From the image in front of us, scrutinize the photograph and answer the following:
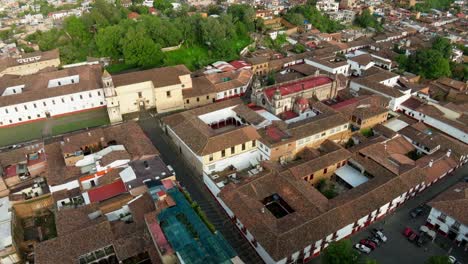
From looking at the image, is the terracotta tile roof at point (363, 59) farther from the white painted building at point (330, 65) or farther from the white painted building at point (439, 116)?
the white painted building at point (439, 116)

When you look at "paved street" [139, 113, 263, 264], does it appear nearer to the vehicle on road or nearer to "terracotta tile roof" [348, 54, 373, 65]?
the vehicle on road

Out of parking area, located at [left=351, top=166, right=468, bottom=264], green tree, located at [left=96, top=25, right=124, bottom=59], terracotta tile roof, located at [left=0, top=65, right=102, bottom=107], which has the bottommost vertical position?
parking area, located at [left=351, top=166, right=468, bottom=264]

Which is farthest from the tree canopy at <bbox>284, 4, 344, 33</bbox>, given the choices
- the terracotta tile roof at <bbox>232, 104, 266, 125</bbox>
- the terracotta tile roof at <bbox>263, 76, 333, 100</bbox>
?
the terracotta tile roof at <bbox>232, 104, 266, 125</bbox>

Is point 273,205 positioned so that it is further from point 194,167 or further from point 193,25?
point 193,25

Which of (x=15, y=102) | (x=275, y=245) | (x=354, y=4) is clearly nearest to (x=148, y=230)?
(x=275, y=245)

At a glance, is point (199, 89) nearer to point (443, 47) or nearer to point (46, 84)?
point (46, 84)
